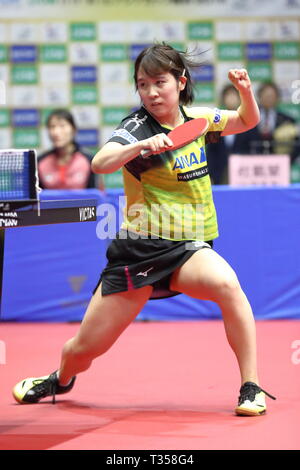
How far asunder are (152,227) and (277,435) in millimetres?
1057

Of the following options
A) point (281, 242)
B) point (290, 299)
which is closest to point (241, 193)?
point (281, 242)

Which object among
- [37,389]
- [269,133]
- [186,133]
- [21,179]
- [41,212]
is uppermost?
[269,133]

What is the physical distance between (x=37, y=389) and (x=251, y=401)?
1092 mm

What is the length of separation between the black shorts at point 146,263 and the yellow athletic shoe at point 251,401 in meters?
0.53

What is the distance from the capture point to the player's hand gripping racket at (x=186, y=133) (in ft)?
12.0

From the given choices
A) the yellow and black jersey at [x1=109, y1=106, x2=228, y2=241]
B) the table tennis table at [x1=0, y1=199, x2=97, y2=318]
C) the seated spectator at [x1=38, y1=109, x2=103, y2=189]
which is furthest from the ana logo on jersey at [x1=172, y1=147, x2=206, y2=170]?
the seated spectator at [x1=38, y1=109, x2=103, y2=189]

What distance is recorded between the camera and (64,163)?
25.3ft

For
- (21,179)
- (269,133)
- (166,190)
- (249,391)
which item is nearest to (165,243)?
(166,190)

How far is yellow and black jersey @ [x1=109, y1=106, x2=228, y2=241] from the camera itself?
3914 millimetres

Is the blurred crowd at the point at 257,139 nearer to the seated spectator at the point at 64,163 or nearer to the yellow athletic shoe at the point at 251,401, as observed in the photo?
the seated spectator at the point at 64,163

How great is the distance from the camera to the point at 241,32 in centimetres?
1006

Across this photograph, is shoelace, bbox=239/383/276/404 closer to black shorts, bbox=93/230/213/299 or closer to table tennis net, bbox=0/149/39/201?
black shorts, bbox=93/230/213/299

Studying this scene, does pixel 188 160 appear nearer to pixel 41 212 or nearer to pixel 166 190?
pixel 166 190
